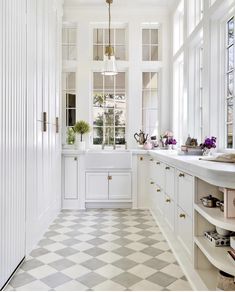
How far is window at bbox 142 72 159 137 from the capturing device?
5.45m

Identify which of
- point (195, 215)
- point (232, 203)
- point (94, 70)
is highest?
point (94, 70)

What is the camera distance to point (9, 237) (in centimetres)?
244

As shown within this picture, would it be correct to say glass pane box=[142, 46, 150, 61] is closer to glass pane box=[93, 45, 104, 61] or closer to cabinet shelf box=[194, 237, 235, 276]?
glass pane box=[93, 45, 104, 61]

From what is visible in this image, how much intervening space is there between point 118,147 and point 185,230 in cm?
288

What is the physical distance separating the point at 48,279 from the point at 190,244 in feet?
3.78

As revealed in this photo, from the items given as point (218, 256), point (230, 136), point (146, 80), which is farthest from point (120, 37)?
point (218, 256)

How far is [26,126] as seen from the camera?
9.62 feet

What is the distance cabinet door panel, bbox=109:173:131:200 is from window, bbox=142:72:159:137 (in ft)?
3.21

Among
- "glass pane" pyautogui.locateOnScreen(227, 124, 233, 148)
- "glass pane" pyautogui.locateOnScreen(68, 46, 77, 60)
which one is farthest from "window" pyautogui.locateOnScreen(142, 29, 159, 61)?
"glass pane" pyautogui.locateOnScreen(227, 124, 233, 148)

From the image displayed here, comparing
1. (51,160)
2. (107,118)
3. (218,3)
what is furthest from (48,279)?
(107,118)

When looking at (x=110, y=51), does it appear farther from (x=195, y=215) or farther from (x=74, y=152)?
(x=195, y=215)

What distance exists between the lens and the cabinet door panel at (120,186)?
4938 millimetres

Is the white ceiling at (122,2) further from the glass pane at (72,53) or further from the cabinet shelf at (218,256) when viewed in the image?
the cabinet shelf at (218,256)

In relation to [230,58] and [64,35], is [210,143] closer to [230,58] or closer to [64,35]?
[230,58]
